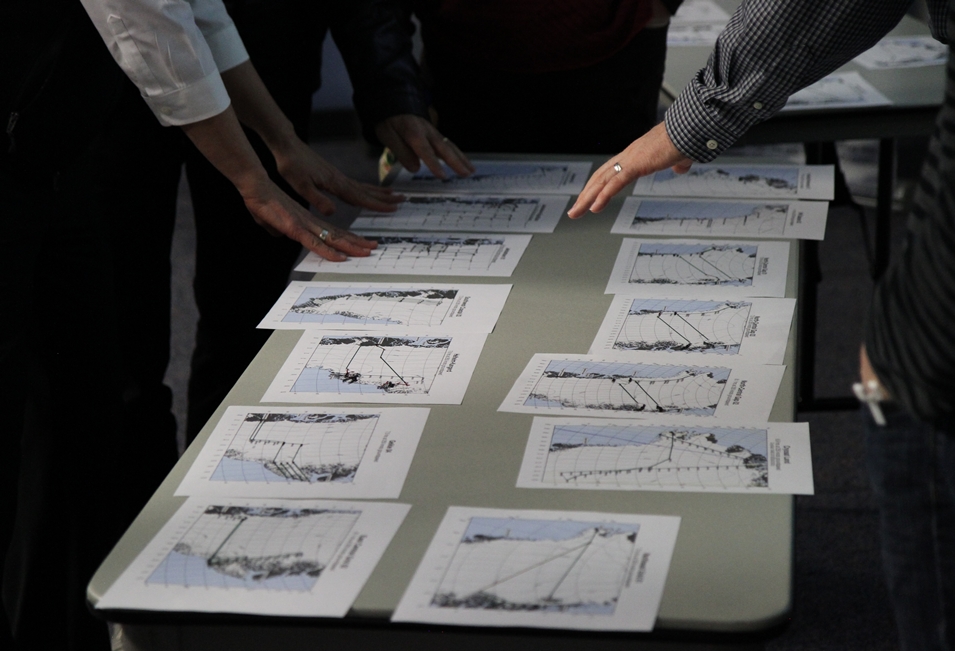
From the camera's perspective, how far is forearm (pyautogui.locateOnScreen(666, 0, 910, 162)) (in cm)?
113

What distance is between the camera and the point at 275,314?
1375 millimetres

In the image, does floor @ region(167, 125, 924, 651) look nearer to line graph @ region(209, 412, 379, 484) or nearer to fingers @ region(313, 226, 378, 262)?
line graph @ region(209, 412, 379, 484)

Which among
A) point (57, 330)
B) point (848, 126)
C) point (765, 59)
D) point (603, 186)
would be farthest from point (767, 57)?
point (57, 330)

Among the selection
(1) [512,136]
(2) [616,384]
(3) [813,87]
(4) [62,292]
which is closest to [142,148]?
(4) [62,292]

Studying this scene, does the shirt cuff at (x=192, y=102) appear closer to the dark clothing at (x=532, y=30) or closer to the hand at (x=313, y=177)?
the hand at (x=313, y=177)

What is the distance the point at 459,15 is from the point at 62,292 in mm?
842

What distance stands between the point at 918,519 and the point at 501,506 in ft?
1.15

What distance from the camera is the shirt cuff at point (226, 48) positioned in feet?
5.21

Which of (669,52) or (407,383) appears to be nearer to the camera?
(407,383)

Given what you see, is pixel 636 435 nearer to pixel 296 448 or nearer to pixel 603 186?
pixel 296 448

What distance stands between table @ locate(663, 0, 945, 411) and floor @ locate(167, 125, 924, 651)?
0.17 m

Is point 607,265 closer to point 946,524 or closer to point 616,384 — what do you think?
point 616,384

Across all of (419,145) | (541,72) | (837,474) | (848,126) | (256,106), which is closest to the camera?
(256,106)

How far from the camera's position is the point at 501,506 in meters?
0.95
